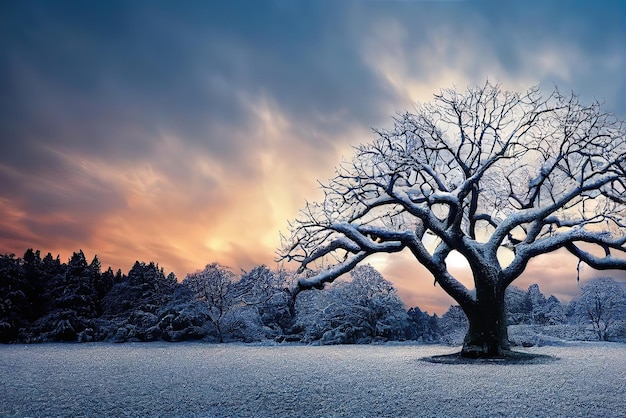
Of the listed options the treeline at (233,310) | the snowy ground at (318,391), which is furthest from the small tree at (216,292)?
the snowy ground at (318,391)

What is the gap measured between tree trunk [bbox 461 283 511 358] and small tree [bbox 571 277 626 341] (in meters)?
18.3

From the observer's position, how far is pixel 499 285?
541 inches

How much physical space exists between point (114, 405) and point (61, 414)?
704mm

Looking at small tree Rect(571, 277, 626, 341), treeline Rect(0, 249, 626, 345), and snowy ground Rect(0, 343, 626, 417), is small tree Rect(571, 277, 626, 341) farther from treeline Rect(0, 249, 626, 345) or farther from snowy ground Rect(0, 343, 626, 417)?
snowy ground Rect(0, 343, 626, 417)

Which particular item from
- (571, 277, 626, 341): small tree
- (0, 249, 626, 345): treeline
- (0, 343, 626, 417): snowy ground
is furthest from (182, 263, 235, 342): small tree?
(571, 277, 626, 341): small tree

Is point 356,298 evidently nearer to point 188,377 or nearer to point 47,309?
point 188,377

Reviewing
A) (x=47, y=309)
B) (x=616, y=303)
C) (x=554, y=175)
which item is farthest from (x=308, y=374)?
(x=47, y=309)

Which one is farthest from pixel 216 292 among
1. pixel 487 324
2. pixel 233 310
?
pixel 487 324

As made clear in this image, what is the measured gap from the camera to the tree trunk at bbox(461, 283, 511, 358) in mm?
13562

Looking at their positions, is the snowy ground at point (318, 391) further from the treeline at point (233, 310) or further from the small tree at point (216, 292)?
the small tree at point (216, 292)

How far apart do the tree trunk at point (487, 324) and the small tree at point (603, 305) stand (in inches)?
719

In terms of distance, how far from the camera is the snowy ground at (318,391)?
6.12 metres

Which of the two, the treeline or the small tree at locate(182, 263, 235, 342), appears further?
the small tree at locate(182, 263, 235, 342)

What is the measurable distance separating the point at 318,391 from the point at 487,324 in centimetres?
812
